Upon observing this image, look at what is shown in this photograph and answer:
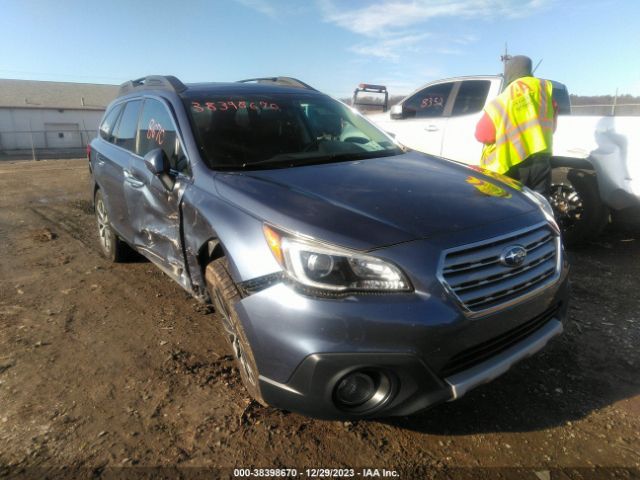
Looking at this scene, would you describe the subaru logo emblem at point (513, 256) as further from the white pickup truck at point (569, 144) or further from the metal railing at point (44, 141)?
the metal railing at point (44, 141)

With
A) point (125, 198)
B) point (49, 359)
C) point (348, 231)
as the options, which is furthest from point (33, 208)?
point (348, 231)

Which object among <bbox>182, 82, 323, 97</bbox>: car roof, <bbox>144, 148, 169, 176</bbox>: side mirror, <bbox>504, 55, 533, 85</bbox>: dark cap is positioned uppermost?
<bbox>504, 55, 533, 85</bbox>: dark cap

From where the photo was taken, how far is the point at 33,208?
326 inches

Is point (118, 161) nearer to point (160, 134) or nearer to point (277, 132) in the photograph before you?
point (160, 134)

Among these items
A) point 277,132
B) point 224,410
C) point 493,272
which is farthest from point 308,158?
point 224,410


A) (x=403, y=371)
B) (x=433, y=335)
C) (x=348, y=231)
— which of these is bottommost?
(x=403, y=371)

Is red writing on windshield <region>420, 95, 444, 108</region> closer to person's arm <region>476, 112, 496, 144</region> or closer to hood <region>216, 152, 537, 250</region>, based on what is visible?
person's arm <region>476, 112, 496, 144</region>

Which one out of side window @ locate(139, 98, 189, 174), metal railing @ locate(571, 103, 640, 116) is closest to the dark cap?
side window @ locate(139, 98, 189, 174)

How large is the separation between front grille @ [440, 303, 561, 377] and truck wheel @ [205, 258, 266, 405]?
0.88 meters

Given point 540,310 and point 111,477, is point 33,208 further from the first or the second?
point 540,310

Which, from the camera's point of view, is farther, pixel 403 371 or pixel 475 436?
pixel 475 436

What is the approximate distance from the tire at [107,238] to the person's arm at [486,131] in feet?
12.2

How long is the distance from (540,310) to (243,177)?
68.1 inches

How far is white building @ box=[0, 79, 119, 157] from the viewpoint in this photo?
3669 centimetres
